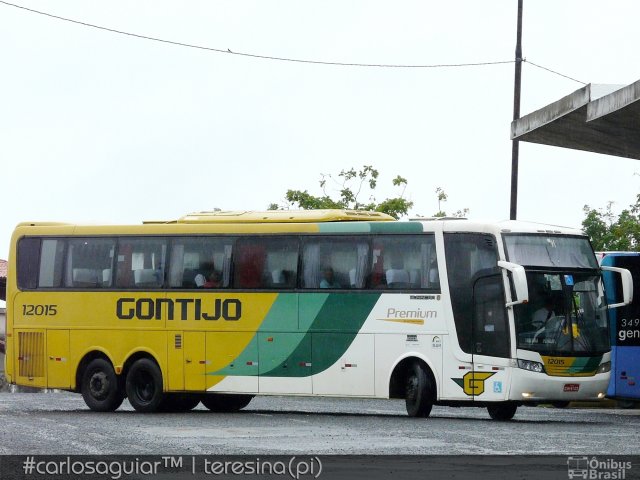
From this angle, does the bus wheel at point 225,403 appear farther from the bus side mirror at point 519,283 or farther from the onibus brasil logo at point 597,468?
the onibus brasil logo at point 597,468

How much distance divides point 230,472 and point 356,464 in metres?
1.46

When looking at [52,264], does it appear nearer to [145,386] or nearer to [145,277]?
[145,277]

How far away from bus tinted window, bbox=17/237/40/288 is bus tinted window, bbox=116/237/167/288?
5.62 ft

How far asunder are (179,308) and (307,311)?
7.82 ft

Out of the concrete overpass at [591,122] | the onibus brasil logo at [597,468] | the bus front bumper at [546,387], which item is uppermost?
the concrete overpass at [591,122]

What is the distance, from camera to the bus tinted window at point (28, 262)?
1029 inches

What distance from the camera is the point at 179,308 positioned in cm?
2502

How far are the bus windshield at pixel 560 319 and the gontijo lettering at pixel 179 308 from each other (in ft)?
16.6

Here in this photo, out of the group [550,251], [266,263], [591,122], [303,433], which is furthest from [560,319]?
[591,122]

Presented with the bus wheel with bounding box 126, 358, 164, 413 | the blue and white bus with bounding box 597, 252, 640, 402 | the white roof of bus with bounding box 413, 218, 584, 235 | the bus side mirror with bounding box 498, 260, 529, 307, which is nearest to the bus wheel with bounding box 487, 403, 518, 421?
the bus side mirror with bounding box 498, 260, 529, 307

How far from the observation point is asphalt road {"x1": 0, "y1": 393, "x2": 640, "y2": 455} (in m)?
15.9

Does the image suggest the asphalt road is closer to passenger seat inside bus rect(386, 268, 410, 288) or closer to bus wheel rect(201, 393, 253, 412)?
bus wheel rect(201, 393, 253, 412)

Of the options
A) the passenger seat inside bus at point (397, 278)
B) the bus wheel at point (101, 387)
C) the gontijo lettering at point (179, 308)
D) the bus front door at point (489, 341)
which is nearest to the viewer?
the bus front door at point (489, 341)

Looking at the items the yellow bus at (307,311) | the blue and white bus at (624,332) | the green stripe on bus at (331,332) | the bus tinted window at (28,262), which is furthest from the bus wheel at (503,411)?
the bus tinted window at (28,262)
